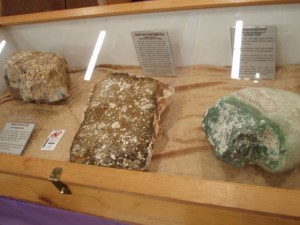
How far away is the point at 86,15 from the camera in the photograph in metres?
1.14

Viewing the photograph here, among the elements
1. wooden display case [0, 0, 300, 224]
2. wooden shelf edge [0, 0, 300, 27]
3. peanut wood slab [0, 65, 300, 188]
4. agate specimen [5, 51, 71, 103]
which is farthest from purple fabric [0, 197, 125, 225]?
wooden shelf edge [0, 0, 300, 27]

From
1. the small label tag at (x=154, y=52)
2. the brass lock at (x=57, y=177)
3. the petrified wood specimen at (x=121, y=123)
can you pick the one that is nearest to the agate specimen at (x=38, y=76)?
the petrified wood specimen at (x=121, y=123)

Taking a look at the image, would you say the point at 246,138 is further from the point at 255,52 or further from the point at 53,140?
the point at 53,140

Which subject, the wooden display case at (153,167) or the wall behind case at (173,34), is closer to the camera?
the wooden display case at (153,167)

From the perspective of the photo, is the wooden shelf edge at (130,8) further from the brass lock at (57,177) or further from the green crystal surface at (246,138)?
the brass lock at (57,177)

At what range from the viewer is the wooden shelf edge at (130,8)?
3.05 ft

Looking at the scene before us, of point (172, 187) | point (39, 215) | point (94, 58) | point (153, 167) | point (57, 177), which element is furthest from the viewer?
point (94, 58)

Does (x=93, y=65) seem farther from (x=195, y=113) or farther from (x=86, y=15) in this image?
(x=195, y=113)

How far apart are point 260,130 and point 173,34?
0.52 meters

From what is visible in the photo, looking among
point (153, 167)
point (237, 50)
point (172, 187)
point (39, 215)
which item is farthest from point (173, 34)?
point (39, 215)

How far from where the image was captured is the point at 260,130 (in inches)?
28.2

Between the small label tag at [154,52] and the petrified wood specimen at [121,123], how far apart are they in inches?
4.2

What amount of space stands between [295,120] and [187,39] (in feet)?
1.68

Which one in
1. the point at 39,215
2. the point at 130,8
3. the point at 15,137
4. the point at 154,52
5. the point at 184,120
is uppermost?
the point at 130,8
